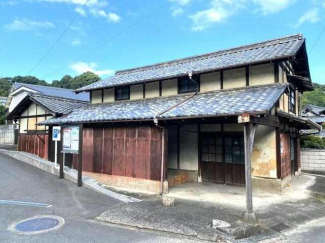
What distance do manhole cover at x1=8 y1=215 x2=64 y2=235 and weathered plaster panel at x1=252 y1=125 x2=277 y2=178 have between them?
685 centimetres

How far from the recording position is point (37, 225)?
18.7 feet

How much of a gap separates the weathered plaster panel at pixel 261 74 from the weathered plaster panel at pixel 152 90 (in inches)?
176

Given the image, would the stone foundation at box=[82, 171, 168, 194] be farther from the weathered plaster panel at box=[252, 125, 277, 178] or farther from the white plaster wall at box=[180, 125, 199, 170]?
the weathered plaster panel at box=[252, 125, 277, 178]

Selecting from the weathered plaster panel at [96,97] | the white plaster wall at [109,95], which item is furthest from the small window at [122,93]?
the weathered plaster panel at [96,97]

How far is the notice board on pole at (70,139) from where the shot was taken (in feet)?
32.0

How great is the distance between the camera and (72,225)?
18.8 feet

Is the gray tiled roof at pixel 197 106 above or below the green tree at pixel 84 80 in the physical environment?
below

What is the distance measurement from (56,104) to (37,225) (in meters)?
9.74

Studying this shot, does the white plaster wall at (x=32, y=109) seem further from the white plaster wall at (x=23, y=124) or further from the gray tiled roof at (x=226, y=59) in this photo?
the gray tiled roof at (x=226, y=59)

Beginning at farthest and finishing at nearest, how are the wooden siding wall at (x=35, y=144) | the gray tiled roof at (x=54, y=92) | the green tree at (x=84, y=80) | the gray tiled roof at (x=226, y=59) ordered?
the green tree at (x=84, y=80), the gray tiled roof at (x=54, y=92), the wooden siding wall at (x=35, y=144), the gray tiled roof at (x=226, y=59)

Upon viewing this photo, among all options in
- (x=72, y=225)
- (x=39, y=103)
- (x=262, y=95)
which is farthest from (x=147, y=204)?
(x=39, y=103)

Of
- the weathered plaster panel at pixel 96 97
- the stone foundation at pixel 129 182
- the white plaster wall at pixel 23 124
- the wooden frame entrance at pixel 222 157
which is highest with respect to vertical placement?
the weathered plaster panel at pixel 96 97

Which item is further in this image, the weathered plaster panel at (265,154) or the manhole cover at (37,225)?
the weathered plaster panel at (265,154)

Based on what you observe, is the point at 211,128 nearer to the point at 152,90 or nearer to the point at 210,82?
the point at 210,82
